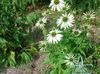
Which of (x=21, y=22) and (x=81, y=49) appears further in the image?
(x=21, y=22)

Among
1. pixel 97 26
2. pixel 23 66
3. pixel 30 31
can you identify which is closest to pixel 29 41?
pixel 30 31

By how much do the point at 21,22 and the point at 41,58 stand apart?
104 centimetres

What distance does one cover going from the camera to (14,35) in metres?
5.30

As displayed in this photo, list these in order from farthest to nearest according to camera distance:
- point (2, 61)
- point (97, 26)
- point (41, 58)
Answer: point (2, 61), point (41, 58), point (97, 26)

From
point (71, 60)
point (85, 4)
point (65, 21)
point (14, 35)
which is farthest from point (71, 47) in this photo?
point (14, 35)

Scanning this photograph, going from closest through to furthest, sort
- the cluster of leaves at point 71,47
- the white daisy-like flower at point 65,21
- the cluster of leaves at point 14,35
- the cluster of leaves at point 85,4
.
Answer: the white daisy-like flower at point 65,21 < the cluster of leaves at point 71,47 < the cluster of leaves at point 85,4 < the cluster of leaves at point 14,35

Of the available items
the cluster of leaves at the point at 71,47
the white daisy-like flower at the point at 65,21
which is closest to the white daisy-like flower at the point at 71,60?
the cluster of leaves at the point at 71,47

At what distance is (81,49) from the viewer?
3941mm

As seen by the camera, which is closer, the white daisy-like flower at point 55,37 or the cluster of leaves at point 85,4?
the white daisy-like flower at point 55,37

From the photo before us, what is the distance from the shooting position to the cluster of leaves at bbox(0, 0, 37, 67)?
16.6ft

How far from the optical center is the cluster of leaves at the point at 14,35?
507 centimetres

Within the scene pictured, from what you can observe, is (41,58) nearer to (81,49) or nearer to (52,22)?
(52,22)

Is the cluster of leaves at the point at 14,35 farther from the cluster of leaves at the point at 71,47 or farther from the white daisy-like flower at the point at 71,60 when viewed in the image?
the white daisy-like flower at the point at 71,60

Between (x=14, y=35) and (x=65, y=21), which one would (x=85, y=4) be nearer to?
(x=14, y=35)
